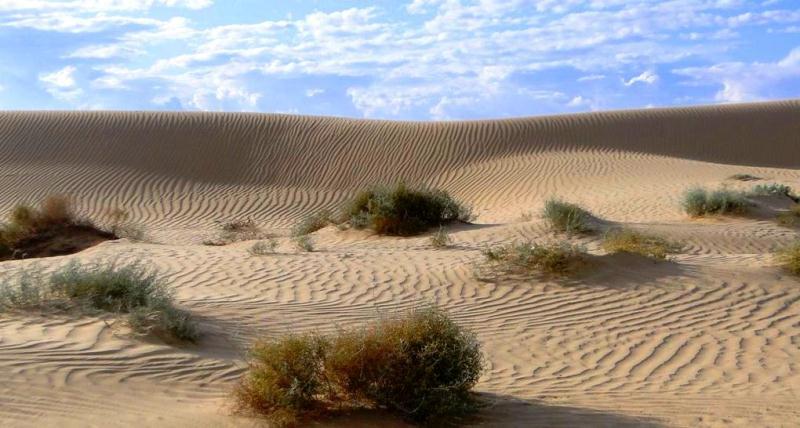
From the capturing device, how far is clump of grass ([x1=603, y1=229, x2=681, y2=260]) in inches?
447

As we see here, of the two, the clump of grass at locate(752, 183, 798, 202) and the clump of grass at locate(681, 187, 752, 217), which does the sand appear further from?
the clump of grass at locate(752, 183, 798, 202)

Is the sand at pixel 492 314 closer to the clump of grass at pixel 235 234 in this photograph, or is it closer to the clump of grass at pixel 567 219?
the clump of grass at pixel 567 219

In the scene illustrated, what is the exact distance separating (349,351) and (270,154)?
2628cm

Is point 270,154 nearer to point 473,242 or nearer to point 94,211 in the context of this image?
point 94,211

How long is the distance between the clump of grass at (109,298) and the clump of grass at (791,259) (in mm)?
7818

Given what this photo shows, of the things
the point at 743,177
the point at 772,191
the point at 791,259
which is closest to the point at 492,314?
the point at 791,259

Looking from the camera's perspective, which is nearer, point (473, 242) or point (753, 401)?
point (753, 401)

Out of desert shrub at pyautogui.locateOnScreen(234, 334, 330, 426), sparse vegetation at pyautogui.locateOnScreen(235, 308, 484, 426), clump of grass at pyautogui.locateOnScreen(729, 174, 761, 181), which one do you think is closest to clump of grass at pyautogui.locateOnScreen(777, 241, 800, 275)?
sparse vegetation at pyautogui.locateOnScreen(235, 308, 484, 426)

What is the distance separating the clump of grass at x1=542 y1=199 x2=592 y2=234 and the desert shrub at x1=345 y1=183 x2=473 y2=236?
7.10 ft

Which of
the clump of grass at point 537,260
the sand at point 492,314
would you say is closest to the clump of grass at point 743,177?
the sand at point 492,314

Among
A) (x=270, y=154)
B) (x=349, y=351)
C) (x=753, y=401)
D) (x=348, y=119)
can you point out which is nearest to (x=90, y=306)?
(x=349, y=351)

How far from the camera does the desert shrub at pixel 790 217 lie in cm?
1666

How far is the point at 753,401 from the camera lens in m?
6.24

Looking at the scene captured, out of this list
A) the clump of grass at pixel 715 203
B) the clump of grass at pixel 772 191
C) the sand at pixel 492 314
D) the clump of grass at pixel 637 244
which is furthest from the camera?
the clump of grass at pixel 772 191
